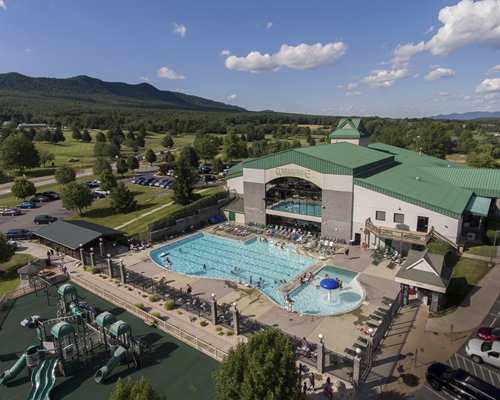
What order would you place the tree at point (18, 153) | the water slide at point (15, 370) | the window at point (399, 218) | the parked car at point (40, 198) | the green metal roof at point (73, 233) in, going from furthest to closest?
the tree at point (18, 153), the parked car at point (40, 198), the green metal roof at point (73, 233), the window at point (399, 218), the water slide at point (15, 370)

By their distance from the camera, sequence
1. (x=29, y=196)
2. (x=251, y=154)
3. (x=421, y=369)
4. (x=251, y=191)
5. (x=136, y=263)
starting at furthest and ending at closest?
(x=251, y=154), (x=29, y=196), (x=251, y=191), (x=136, y=263), (x=421, y=369)

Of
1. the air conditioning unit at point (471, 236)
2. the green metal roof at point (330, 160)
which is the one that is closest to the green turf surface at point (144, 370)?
the green metal roof at point (330, 160)

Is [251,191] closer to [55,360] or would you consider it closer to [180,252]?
[180,252]

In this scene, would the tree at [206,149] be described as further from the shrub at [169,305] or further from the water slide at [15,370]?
the water slide at [15,370]

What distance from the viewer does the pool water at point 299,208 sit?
149 ft

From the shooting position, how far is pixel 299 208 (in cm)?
4675

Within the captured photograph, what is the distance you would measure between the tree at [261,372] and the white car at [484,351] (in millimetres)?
13501

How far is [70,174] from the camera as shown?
69312 mm

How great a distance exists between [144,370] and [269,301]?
39.1 feet

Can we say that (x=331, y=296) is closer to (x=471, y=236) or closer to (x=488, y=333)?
A: (x=488, y=333)

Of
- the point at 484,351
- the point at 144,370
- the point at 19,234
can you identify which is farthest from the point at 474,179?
→ the point at 19,234

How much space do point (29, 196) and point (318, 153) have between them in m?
60.7

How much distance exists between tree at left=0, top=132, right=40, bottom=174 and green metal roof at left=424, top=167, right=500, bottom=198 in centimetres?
9469

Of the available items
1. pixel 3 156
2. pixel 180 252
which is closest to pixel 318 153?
pixel 180 252
